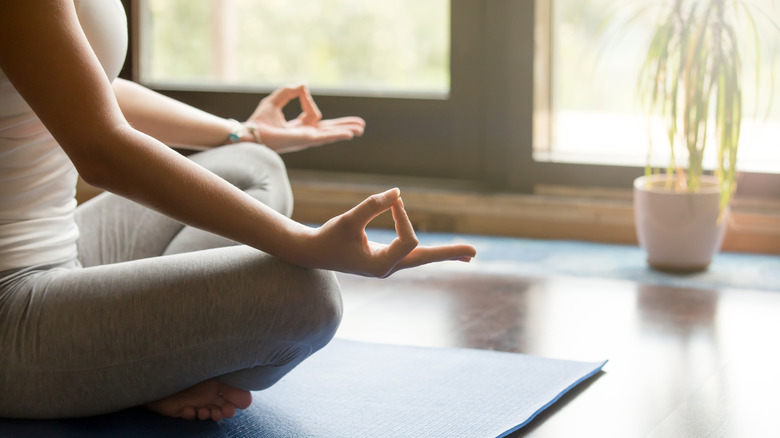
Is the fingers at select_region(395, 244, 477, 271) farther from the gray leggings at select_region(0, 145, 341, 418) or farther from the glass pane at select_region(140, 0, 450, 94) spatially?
the glass pane at select_region(140, 0, 450, 94)

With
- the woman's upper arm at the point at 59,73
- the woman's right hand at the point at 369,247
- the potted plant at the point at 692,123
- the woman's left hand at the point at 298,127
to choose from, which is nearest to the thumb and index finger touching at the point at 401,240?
the woman's right hand at the point at 369,247

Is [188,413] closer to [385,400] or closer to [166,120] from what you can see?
[385,400]

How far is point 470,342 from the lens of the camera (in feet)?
5.94

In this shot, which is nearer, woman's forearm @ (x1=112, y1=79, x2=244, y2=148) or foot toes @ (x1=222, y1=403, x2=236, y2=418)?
foot toes @ (x1=222, y1=403, x2=236, y2=418)

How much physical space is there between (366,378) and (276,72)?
1874 mm

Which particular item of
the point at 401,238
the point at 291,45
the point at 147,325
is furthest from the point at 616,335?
the point at 291,45

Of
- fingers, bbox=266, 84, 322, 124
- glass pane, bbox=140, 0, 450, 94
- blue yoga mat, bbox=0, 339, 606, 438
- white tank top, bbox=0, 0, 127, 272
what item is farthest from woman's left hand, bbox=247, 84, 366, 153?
glass pane, bbox=140, 0, 450, 94

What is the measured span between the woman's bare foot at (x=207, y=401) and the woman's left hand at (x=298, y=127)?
0.54m

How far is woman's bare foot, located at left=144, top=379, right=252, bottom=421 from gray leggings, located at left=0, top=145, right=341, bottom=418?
0.26 ft

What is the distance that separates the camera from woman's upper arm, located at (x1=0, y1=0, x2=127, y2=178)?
1075 mm

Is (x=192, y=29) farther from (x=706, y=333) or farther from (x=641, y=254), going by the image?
(x=706, y=333)

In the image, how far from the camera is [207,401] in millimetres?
1388

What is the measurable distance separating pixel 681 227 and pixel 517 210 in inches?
21.7

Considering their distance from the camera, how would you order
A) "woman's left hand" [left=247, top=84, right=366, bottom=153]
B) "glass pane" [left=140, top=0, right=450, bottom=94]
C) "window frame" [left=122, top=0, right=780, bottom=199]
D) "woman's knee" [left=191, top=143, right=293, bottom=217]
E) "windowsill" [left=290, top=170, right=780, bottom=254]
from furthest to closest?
"glass pane" [left=140, top=0, right=450, bottom=94] < "window frame" [left=122, top=0, right=780, bottom=199] < "windowsill" [left=290, top=170, right=780, bottom=254] < "woman's left hand" [left=247, top=84, right=366, bottom=153] < "woman's knee" [left=191, top=143, right=293, bottom=217]
